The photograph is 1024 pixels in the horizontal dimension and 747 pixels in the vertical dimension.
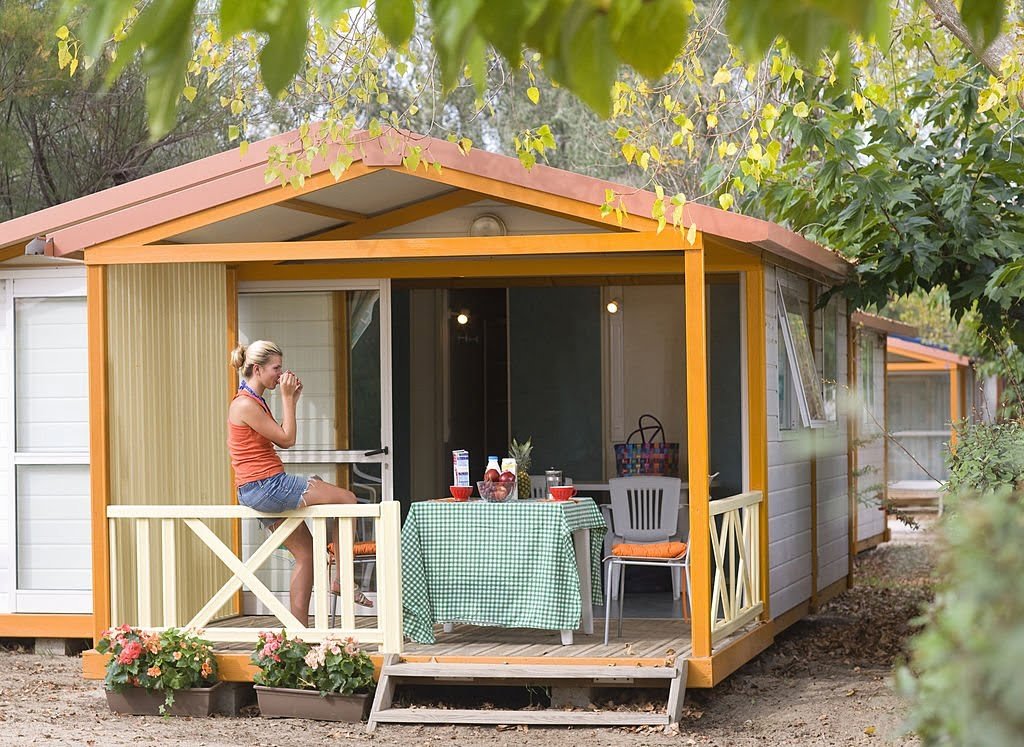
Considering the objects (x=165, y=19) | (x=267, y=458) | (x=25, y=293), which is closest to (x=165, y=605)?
(x=267, y=458)

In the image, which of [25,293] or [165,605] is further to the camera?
[25,293]

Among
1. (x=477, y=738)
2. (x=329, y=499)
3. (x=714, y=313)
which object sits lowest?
(x=477, y=738)

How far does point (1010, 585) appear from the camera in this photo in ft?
5.93

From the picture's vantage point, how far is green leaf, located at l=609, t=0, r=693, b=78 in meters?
1.82

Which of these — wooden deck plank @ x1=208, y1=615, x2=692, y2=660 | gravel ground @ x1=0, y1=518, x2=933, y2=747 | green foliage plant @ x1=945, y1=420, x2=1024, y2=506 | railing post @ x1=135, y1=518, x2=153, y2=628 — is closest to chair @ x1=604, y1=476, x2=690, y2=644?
wooden deck plank @ x1=208, y1=615, x2=692, y2=660

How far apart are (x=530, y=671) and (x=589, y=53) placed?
5208 millimetres

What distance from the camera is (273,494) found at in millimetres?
6992

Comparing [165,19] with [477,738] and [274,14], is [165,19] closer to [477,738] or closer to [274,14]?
[274,14]

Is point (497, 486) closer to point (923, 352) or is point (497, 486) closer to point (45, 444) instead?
point (45, 444)

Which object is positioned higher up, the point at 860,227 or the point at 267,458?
the point at 860,227

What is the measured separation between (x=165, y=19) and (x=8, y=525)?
7.57 meters

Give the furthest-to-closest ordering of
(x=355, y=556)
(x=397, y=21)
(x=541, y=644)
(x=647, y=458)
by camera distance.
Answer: (x=647, y=458), (x=355, y=556), (x=541, y=644), (x=397, y=21)

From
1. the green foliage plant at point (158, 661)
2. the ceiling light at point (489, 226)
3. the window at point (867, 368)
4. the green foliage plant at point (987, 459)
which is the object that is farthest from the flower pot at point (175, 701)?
the window at point (867, 368)

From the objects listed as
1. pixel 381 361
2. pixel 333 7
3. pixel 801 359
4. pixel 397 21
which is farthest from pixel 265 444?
pixel 333 7
